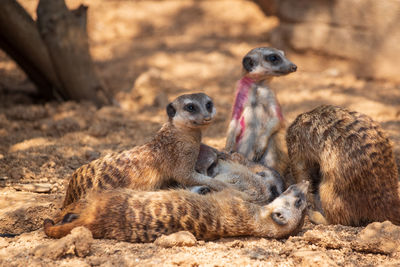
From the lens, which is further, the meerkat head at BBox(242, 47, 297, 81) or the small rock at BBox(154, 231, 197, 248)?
the meerkat head at BBox(242, 47, 297, 81)

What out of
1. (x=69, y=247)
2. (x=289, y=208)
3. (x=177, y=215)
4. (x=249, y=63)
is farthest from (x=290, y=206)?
(x=249, y=63)

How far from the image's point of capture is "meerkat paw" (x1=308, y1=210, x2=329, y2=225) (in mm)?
3314

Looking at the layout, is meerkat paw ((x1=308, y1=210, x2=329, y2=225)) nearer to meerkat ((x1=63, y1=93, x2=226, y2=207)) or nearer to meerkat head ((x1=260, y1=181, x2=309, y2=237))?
meerkat head ((x1=260, y1=181, x2=309, y2=237))

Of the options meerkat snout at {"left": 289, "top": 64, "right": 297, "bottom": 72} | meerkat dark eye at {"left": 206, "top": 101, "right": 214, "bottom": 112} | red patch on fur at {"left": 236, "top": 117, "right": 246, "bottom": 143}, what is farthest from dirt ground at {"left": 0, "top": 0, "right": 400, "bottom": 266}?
meerkat snout at {"left": 289, "top": 64, "right": 297, "bottom": 72}

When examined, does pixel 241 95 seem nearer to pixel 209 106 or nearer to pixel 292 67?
pixel 292 67

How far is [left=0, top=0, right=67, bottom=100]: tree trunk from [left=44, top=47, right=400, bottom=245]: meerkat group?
104 inches

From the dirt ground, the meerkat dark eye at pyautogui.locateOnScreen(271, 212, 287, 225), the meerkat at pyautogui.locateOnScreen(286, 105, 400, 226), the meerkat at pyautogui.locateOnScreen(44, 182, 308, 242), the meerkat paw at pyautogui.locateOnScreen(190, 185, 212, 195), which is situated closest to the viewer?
the dirt ground

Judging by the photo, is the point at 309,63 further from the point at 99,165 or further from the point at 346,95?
the point at 99,165

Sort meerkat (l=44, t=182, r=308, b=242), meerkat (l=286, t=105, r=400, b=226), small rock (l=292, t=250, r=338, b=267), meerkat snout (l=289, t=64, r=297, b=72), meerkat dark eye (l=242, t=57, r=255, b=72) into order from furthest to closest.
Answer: meerkat dark eye (l=242, t=57, r=255, b=72) < meerkat snout (l=289, t=64, r=297, b=72) < meerkat (l=286, t=105, r=400, b=226) < meerkat (l=44, t=182, r=308, b=242) < small rock (l=292, t=250, r=338, b=267)

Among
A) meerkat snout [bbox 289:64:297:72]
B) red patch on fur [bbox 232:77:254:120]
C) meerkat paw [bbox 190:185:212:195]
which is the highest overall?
meerkat snout [bbox 289:64:297:72]

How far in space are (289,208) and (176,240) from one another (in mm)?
748

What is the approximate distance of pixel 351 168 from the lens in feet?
10.2

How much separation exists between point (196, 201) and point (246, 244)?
1.22ft

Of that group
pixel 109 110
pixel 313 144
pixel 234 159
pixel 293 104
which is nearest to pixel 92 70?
pixel 109 110
